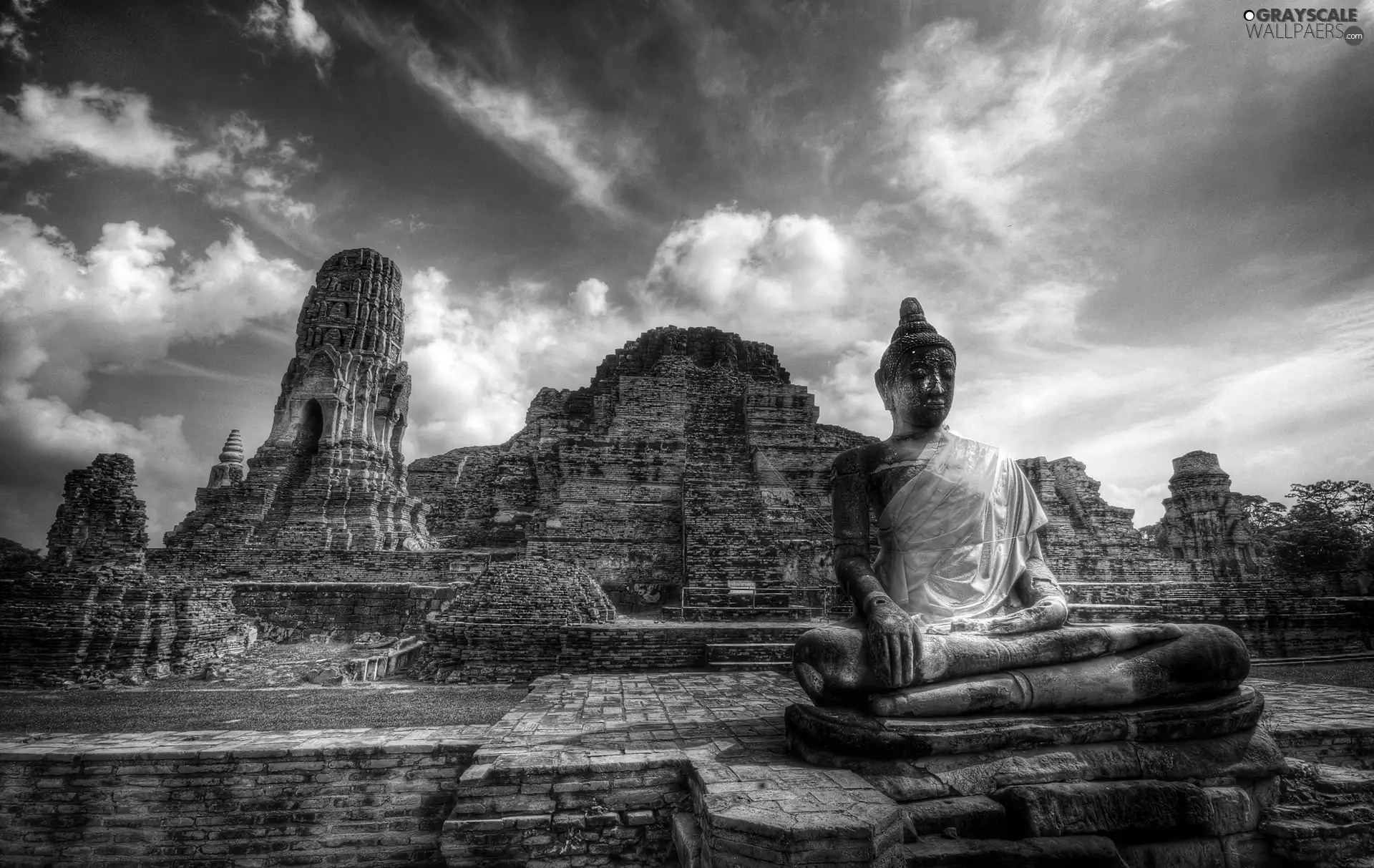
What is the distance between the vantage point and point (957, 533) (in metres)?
3.70

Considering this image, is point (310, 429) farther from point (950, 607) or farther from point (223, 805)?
point (950, 607)

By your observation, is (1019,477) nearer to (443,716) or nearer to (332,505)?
(443,716)

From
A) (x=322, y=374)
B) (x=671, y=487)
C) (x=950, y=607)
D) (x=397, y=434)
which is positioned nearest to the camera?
Answer: (x=950, y=607)

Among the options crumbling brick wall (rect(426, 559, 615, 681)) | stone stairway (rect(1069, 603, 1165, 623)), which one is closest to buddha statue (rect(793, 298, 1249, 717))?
crumbling brick wall (rect(426, 559, 615, 681))

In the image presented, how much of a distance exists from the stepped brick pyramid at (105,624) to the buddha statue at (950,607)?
38.1 ft

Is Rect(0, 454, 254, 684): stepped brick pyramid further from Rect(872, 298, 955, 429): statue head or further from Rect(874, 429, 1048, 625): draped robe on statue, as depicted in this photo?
Rect(872, 298, 955, 429): statue head

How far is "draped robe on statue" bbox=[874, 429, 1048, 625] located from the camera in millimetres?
3607

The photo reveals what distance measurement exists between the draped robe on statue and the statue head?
191 millimetres

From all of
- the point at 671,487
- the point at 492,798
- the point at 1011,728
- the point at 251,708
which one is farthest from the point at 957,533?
the point at 671,487

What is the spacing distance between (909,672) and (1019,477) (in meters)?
1.73

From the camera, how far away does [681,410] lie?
24.6 m

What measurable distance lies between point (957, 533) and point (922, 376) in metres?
0.99

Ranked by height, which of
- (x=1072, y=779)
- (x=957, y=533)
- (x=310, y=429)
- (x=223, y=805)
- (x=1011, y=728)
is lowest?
(x=223, y=805)

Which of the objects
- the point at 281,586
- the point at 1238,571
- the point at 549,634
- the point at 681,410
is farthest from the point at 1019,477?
the point at 1238,571
